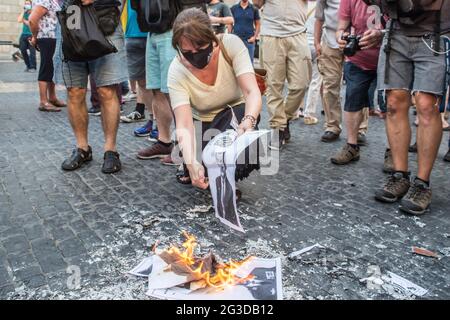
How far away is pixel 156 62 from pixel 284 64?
1.40 m

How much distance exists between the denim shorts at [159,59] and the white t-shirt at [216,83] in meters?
0.89

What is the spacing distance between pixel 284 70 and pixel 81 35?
2.13 meters

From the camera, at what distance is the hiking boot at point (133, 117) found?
579cm

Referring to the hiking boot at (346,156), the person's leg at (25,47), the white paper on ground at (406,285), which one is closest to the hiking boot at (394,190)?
the hiking boot at (346,156)

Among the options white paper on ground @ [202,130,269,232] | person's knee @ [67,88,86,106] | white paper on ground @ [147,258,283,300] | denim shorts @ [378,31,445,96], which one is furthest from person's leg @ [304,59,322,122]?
white paper on ground @ [147,258,283,300]

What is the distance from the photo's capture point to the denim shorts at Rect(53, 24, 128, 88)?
371cm

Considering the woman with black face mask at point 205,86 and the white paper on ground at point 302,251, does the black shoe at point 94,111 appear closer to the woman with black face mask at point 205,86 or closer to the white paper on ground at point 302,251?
the woman with black face mask at point 205,86

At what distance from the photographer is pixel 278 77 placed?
4.62m

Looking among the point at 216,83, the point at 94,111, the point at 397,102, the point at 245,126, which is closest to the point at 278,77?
the point at 397,102

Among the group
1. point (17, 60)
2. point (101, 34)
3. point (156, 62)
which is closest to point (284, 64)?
point (156, 62)

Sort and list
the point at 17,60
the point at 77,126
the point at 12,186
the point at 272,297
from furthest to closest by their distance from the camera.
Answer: the point at 17,60
the point at 77,126
the point at 12,186
the point at 272,297

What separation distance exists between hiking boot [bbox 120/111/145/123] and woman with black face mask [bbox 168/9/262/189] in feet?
9.05

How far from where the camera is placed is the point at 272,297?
1.94 m

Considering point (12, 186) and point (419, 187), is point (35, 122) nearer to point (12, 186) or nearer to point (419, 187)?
point (12, 186)
